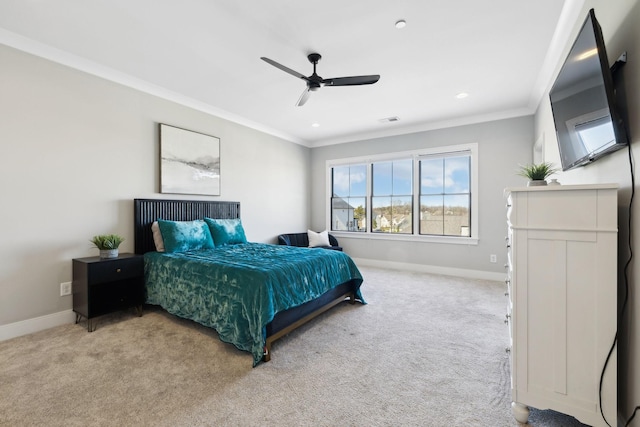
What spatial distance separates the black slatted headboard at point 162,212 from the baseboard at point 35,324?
0.89 meters

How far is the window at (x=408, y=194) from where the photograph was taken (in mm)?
5027

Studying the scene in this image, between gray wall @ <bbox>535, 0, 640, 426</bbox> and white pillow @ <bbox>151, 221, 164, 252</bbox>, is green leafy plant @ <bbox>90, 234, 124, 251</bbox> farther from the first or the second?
gray wall @ <bbox>535, 0, 640, 426</bbox>

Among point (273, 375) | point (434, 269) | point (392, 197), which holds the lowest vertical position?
point (273, 375)

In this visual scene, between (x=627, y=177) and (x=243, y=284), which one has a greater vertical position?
(x=627, y=177)

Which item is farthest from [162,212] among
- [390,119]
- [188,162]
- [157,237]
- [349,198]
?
[390,119]

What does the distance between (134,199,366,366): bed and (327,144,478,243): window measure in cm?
247

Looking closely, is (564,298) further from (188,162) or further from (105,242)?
(188,162)

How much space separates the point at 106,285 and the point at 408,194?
4877 mm

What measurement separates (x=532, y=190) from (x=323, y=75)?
8.53 feet

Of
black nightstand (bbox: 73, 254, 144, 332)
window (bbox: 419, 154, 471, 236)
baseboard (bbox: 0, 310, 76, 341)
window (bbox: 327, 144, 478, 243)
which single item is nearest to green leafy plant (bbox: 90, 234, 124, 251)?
black nightstand (bbox: 73, 254, 144, 332)

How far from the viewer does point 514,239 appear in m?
1.58

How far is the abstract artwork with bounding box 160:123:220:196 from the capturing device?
3836 mm

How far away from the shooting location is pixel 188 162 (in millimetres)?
4102

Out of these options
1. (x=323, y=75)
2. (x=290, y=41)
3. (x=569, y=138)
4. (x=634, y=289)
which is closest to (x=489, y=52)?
(x=569, y=138)
